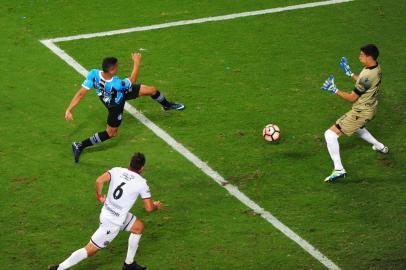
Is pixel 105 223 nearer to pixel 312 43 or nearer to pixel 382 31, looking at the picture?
pixel 312 43

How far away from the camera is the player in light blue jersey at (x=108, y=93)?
1630 cm

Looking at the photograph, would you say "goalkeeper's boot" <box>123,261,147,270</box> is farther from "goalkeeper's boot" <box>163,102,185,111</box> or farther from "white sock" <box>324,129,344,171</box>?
"goalkeeper's boot" <box>163,102,185,111</box>

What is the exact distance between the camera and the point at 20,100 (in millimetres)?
19172

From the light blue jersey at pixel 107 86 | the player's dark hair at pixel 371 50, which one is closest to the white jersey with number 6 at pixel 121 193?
the light blue jersey at pixel 107 86

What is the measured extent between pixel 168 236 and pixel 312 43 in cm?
877

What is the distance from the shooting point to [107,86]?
16.5 metres

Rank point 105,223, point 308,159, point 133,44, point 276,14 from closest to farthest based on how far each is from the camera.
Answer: point 105,223 < point 308,159 < point 133,44 < point 276,14

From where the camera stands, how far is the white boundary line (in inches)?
571

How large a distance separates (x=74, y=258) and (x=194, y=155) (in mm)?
4558

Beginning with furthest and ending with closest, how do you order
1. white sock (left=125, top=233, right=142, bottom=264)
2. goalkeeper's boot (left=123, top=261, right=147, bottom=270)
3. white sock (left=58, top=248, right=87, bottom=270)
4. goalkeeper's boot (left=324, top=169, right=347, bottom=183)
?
goalkeeper's boot (left=324, top=169, right=347, bottom=183) → goalkeeper's boot (left=123, top=261, right=147, bottom=270) → white sock (left=125, top=233, right=142, bottom=264) → white sock (left=58, top=248, right=87, bottom=270)

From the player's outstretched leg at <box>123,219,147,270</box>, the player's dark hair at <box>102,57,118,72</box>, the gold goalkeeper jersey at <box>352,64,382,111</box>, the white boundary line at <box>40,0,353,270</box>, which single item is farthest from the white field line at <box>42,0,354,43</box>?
the player's outstretched leg at <box>123,219,147,270</box>

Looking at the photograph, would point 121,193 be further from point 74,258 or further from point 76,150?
point 76,150

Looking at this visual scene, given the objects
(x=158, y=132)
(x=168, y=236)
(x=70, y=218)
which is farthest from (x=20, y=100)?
(x=168, y=236)

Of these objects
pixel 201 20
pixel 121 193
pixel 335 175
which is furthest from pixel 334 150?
pixel 201 20
